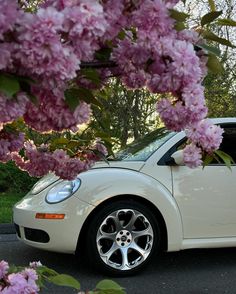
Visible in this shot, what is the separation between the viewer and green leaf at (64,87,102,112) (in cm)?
119

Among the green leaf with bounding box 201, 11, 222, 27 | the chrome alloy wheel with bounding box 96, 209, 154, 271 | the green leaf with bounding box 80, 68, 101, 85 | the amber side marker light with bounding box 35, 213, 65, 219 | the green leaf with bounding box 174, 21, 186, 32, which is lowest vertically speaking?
the chrome alloy wheel with bounding box 96, 209, 154, 271

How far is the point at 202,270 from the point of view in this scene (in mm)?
5336

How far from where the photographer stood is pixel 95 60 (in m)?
1.28

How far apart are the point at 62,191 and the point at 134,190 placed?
671 mm

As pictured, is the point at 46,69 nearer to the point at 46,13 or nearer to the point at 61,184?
the point at 46,13

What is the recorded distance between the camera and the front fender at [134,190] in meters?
5.02

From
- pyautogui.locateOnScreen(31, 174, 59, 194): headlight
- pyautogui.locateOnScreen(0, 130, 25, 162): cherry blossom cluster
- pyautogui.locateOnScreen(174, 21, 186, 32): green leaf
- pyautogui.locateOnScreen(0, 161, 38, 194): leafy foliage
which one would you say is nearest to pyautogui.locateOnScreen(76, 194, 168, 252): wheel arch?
pyautogui.locateOnScreen(31, 174, 59, 194): headlight

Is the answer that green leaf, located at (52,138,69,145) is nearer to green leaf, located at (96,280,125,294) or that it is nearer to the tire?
green leaf, located at (96,280,125,294)

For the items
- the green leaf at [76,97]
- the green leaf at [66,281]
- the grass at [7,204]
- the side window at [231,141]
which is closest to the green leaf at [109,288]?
the green leaf at [66,281]

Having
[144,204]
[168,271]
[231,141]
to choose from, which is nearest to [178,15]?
[144,204]

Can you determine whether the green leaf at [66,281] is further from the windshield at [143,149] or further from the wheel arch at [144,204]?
the windshield at [143,149]

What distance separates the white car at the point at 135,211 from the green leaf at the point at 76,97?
12.3 ft

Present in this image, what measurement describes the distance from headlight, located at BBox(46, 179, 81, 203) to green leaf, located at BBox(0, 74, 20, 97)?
13.2 ft

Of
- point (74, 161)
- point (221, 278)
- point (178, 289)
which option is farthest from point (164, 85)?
point (221, 278)
